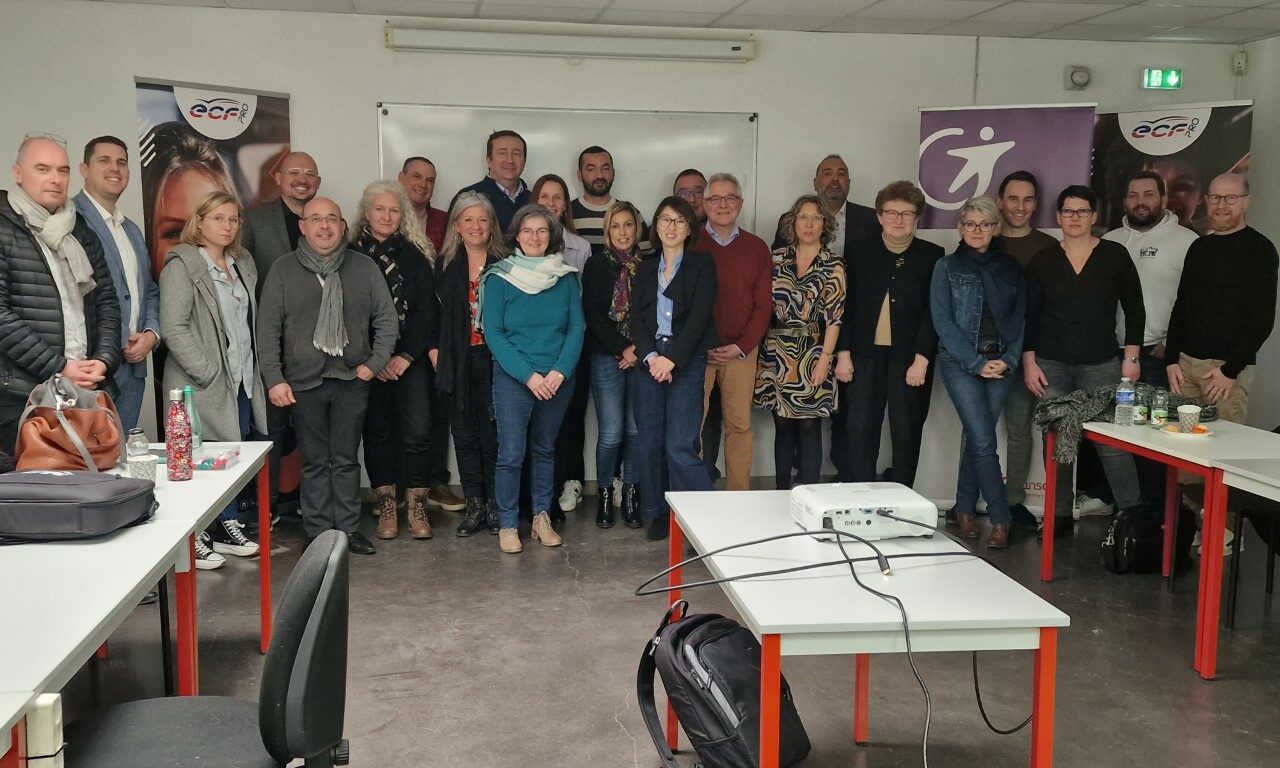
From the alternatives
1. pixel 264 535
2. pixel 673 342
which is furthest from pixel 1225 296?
pixel 264 535

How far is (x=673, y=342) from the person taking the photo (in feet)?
16.1

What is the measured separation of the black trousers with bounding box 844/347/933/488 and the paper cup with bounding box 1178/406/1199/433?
1.49 metres

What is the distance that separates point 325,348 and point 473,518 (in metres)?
1.16

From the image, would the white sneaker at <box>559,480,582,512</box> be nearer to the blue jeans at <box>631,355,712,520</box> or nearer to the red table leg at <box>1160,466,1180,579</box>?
the blue jeans at <box>631,355,712,520</box>

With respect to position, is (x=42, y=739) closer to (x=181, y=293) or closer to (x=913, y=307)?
(x=181, y=293)

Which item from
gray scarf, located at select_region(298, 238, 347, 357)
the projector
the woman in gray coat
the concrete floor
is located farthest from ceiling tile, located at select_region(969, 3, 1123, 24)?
the woman in gray coat

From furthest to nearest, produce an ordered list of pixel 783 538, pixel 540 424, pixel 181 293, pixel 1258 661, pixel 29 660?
pixel 540 424 → pixel 181 293 → pixel 1258 661 → pixel 783 538 → pixel 29 660

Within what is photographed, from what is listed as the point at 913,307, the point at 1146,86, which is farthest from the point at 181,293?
the point at 1146,86

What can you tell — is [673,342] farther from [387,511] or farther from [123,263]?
[123,263]

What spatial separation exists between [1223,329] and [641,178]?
121 inches

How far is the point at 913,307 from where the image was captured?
17.1 ft

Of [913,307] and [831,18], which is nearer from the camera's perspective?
[913,307]

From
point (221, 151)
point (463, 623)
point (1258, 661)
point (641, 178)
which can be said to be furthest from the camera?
point (641, 178)

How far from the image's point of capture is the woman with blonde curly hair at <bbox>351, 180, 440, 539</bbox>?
16.3ft
